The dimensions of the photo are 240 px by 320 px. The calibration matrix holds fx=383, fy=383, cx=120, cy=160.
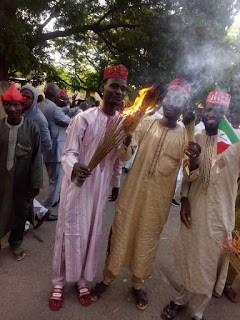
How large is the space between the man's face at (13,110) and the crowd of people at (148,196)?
874 mm

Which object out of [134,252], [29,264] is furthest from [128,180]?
[29,264]

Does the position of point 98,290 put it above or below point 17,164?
below

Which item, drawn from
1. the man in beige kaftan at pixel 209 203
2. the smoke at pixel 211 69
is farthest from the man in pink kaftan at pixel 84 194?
the smoke at pixel 211 69

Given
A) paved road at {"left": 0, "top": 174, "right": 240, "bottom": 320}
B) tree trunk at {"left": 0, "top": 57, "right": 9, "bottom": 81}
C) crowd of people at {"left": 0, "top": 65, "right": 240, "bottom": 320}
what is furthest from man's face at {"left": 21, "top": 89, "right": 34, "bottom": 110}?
tree trunk at {"left": 0, "top": 57, "right": 9, "bottom": 81}

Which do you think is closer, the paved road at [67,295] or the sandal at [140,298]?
the paved road at [67,295]

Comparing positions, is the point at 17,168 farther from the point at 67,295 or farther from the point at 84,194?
the point at 67,295

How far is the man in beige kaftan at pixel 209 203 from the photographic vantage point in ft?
10.1

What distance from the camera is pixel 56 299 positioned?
3422 millimetres

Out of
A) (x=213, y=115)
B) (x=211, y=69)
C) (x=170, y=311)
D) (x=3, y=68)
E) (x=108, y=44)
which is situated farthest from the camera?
(x=108, y=44)

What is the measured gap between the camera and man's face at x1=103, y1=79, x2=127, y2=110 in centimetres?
321

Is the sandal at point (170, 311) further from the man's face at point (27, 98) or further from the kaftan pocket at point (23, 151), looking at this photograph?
the man's face at point (27, 98)

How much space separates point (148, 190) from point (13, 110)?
64.0 inches

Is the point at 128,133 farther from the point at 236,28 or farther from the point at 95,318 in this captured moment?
the point at 236,28

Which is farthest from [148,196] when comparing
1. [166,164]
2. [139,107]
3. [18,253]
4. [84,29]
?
[84,29]
